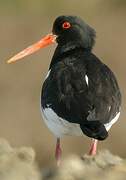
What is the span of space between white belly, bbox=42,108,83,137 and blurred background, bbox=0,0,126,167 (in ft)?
16.3

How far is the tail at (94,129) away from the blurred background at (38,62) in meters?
5.95

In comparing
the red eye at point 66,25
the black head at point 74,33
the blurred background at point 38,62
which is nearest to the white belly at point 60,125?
the black head at point 74,33

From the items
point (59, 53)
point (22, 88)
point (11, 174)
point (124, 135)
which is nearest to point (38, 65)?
point (22, 88)

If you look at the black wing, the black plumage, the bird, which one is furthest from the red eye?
the black wing

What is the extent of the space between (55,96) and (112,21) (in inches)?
655

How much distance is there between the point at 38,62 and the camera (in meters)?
25.9

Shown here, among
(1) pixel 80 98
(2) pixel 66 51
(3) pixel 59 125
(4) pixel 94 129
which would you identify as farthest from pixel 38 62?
(4) pixel 94 129

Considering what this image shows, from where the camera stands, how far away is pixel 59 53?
14.8 meters

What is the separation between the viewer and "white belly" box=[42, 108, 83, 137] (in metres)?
12.7

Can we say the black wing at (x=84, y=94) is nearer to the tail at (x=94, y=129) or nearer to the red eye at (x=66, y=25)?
the tail at (x=94, y=129)

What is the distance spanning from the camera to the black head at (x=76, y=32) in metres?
14.8

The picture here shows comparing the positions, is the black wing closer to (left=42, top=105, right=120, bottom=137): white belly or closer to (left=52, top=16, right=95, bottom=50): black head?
(left=42, top=105, right=120, bottom=137): white belly

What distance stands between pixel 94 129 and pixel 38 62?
1398cm

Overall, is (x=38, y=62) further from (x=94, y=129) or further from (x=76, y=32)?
(x=94, y=129)
